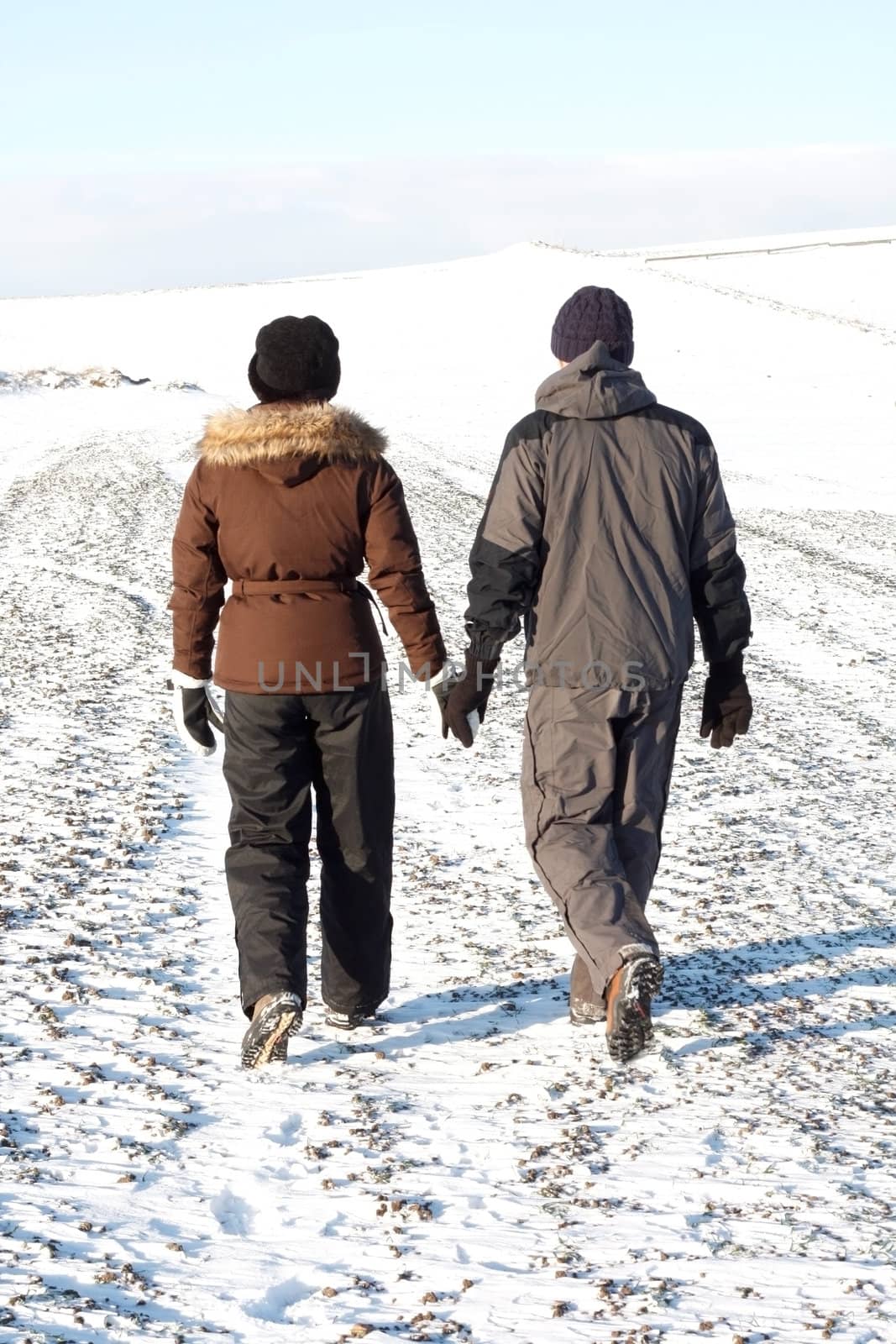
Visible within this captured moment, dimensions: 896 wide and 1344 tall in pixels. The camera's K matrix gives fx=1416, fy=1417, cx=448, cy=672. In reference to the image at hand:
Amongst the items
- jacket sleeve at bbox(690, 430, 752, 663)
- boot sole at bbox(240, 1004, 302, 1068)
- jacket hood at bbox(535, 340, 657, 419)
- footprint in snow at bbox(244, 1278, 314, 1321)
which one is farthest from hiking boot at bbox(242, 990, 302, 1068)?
jacket hood at bbox(535, 340, 657, 419)

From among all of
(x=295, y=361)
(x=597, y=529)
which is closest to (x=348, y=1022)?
(x=597, y=529)

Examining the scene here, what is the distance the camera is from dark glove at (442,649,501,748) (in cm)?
400

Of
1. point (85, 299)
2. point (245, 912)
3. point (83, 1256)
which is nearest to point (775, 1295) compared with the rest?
point (83, 1256)

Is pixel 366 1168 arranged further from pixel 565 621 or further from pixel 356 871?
pixel 565 621

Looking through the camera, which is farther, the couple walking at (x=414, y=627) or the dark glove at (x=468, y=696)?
the dark glove at (x=468, y=696)

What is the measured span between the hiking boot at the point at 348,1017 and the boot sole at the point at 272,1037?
1.07 ft

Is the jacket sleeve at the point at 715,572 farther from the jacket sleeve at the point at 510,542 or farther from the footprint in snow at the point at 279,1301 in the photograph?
the footprint in snow at the point at 279,1301

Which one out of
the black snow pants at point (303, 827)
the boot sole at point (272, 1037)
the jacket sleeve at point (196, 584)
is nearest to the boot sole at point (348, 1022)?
the black snow pants at point (303, 827)

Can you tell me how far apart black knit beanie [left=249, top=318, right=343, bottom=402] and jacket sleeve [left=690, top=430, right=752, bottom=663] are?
1.05m

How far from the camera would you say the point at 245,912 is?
3.89 meters

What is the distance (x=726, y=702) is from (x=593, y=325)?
115 centimetres

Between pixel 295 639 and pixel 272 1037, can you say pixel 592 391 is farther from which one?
pixel 272 1037

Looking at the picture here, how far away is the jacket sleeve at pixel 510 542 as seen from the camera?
3.84 metres

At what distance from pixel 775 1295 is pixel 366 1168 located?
98 cm
